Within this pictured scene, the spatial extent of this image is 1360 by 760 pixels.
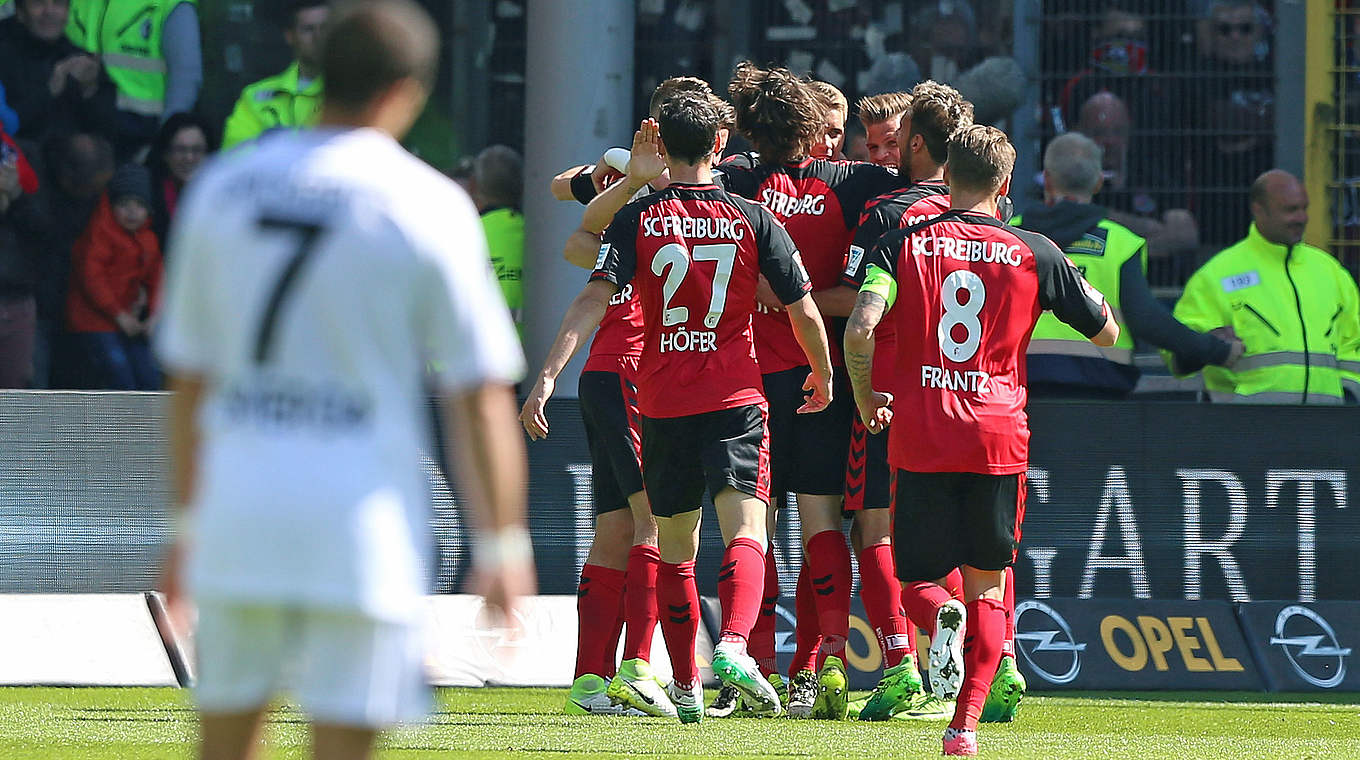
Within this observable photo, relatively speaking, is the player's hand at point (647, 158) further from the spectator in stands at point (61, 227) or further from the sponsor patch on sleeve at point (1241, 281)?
the spectator in stands at point (61, 227)

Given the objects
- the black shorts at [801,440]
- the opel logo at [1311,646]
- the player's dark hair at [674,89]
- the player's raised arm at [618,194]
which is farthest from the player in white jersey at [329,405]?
the opel logo at [1311,646]

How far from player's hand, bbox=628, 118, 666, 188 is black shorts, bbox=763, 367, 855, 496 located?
96 centimetres

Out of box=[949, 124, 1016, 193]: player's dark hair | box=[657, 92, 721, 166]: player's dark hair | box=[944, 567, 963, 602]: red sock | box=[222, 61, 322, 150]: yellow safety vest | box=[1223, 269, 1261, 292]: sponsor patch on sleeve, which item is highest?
box=[222, 61, 322, 150]: yellow safety vest

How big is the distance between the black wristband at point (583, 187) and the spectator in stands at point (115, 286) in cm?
403

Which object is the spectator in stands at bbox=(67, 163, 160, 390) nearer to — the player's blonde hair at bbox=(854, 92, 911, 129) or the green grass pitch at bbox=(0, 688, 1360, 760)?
the green grass pitch at bbox=(0, 688, 1360, 760)

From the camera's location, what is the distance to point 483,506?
10.2 feet

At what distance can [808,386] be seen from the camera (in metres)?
7.15

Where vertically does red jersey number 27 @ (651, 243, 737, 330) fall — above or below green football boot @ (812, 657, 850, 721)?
above

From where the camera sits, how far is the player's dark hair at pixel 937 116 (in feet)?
24.6

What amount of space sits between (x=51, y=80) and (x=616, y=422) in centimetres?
549

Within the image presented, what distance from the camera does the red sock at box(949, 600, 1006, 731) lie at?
241 inches

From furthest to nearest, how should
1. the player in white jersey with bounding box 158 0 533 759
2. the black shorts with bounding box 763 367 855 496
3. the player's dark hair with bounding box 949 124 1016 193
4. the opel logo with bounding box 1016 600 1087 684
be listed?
the opel logo with bounding box 1016 600 1087 684
the black shorts with bounding box 763 367 855 496
the player's dark hair with bounding box 949 124 1016 193
the player in white jersey with bounding box 158 0 533 759

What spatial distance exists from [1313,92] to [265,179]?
1010cm

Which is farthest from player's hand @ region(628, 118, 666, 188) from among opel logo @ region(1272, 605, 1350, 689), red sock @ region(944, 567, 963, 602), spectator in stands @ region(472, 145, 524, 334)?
spectator in stands @ region(472, 145, 524, 334)
